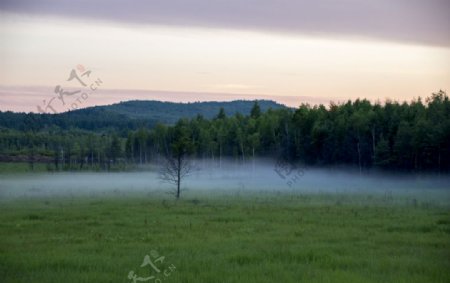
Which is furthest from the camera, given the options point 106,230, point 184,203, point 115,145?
point 115,145

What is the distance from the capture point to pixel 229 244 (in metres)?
19.3

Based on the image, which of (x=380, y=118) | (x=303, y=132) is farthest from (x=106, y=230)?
(x=303, y=132)

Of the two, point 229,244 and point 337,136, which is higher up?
point 337,136

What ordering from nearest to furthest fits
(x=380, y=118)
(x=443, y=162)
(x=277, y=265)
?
1. (x=277, y=265)
2. (x=443, y=162)
3. (x=380, y=118)

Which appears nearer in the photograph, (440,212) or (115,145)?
(440,212)

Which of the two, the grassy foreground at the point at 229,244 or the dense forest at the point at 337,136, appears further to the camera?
the dense forest at the point at 337,136

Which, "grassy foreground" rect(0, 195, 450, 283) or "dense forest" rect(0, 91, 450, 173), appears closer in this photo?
"grassy foreground" rect(0, 195, 450, 283)

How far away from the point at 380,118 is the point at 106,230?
58.5 metres

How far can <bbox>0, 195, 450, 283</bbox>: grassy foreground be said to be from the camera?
48.9ft

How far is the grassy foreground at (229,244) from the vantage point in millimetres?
14898

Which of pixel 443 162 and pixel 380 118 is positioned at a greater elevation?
pixel 380 118

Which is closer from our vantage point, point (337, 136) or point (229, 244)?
point (229, 244)

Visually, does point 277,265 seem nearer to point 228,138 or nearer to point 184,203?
point 184,203

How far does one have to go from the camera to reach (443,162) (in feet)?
219
